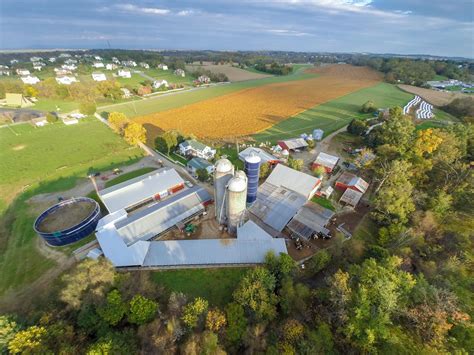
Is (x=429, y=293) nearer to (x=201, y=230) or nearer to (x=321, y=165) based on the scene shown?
(x=201, y=230)

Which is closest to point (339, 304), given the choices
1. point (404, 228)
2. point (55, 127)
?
point (404, 228)

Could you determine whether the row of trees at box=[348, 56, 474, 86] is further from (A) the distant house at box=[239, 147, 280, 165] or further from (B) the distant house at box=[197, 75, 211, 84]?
(A) the distant house at box=[239, 147, 280, 165]

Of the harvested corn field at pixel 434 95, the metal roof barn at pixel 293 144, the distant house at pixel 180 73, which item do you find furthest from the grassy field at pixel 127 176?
the harvested corn field at pixel 434 95

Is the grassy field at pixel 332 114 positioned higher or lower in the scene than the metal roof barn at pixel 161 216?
higher

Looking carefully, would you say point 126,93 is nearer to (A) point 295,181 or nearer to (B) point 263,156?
(B) point 263,156

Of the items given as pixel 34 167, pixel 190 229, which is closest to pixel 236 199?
pixel 190 229

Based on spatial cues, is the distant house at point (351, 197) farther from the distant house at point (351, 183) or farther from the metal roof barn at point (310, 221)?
the metal roof barn at point (310, 221)
